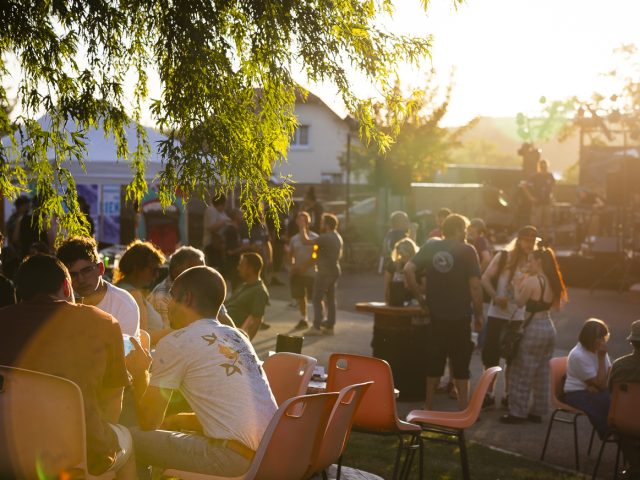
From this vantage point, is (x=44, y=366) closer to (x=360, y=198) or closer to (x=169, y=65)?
(x=169, y=65)

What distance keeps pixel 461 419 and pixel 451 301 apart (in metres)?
3.00

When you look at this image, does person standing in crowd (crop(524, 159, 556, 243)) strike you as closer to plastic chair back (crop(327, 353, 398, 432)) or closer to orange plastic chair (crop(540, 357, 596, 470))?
orange plastic chair (crop(540, 357, 596, 470))

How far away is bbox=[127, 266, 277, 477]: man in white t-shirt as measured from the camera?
18.6 feet

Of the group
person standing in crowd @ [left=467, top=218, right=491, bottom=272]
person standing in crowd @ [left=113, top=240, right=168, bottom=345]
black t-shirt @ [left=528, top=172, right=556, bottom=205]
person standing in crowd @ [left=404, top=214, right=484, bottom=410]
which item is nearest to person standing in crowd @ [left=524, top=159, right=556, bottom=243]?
black t-shirt @ [left=528, top=172, right=556, bottom=205]

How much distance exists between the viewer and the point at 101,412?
538 cm

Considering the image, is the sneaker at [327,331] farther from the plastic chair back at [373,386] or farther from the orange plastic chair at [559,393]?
the plastic chair back at [373,386]

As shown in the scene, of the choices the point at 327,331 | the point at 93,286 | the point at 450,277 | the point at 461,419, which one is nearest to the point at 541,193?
the point at 327,331

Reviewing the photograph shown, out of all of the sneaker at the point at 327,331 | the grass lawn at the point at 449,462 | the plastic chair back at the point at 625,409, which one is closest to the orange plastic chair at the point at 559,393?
the grass lawn at the point at 449,462

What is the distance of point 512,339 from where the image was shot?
442 inches

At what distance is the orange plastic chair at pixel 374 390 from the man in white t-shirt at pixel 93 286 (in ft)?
4.81

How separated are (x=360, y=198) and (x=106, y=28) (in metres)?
34.6

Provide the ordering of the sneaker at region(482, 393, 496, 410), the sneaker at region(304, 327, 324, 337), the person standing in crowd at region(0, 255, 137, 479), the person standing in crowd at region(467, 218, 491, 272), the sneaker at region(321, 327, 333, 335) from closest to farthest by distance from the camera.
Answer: the person standing in crowd at region(0, 255, 137, 479) → the sneaker at region(482, 393, 496, 410) → the person standing in crowd at region(467, 218, 491, 272) → the sneaker at region(304, 327, 324, 337) → the sneaker at region(321, 327, 333, 335)

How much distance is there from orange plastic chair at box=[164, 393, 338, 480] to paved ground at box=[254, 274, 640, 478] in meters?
4.05

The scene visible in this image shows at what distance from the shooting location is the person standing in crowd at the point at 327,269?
671 inches
